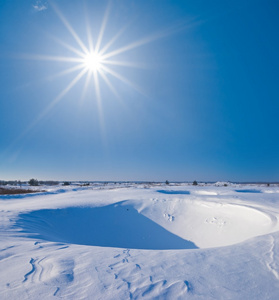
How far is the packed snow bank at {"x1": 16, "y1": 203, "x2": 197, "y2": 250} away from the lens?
5.97 metres

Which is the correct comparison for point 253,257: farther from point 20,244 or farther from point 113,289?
point 20,244

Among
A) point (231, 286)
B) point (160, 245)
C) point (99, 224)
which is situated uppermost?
point (231, 286)

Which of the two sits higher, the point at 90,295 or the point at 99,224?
the point at 90,295

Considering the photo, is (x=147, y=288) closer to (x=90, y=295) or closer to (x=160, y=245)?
(x=90, y=295)

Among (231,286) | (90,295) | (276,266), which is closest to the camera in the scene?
(90,295)

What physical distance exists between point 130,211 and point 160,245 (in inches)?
95.2

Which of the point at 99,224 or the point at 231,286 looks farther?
the point at 99,224

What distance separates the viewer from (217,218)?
7336 mm

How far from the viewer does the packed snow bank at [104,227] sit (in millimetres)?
5975

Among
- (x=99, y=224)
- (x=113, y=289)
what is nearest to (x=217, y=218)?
(x=99, y=224)

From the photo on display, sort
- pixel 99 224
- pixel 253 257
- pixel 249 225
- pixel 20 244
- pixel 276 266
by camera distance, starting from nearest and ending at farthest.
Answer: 1. pixel 276 266
2. pixel 253 257
3. pixel 20 244
4. pixel 249 225
5. pixel 99 224

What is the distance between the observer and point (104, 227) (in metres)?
7.11

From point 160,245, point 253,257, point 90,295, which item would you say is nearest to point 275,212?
point 160,245

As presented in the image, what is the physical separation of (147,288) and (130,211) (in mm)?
6572
